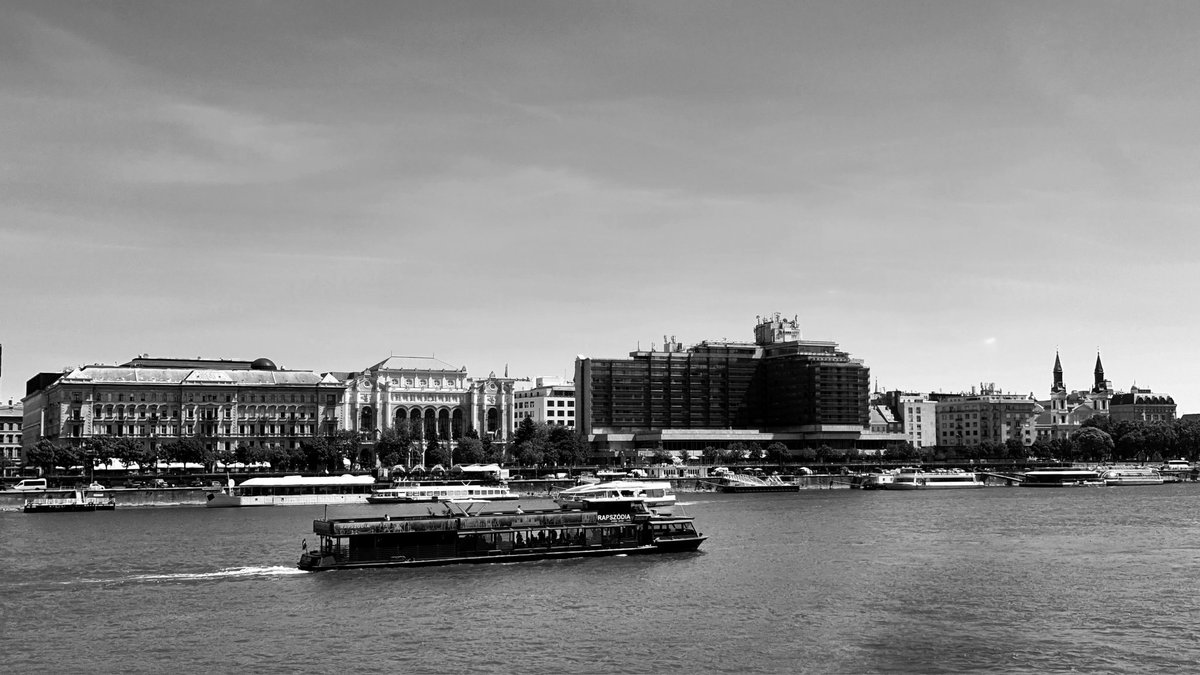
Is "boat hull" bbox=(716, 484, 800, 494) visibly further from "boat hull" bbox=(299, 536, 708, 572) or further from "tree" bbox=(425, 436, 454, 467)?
"boat hull" bbox=(299, 536, 708, 572)

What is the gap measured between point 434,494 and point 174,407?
70.0 m

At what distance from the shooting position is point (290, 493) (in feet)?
449

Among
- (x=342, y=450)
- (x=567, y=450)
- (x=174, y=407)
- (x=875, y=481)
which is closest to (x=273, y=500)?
(x=342, y=450)

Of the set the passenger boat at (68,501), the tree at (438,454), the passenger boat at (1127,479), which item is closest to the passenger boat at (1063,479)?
the passenger boat at (1127,479)

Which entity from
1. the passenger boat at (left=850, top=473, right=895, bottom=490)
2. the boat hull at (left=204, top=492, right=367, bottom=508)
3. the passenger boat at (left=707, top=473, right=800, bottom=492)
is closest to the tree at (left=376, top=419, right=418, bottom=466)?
the passenger boat at (left=707, top=473, right=800, bottom=492)

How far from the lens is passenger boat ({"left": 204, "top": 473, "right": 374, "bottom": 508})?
443 ft

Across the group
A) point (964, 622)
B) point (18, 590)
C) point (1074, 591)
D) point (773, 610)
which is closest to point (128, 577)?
point (18, 590)

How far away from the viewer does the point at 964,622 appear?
159 feet

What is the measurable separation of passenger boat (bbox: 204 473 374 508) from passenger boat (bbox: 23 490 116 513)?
10.6 meters

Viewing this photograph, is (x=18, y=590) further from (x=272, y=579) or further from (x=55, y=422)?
(x=55, y=422)

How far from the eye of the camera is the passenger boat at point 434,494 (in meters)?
135

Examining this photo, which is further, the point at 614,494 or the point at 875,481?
the point at 875,481

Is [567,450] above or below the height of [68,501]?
above

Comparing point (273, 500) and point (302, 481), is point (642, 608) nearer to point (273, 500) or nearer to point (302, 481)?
point (273, 500)
